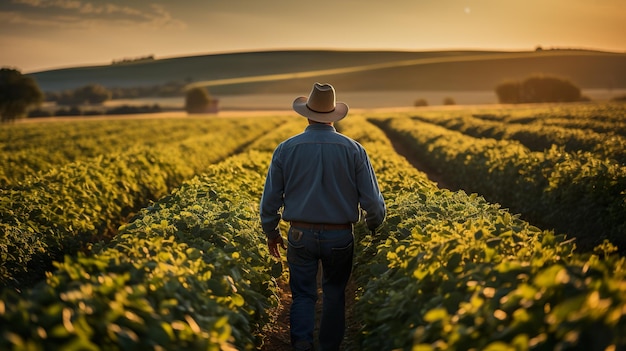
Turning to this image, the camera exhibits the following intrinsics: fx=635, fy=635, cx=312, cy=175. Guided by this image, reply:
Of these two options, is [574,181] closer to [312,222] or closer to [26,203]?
[312,222]

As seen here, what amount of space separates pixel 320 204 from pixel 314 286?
36.5 inches

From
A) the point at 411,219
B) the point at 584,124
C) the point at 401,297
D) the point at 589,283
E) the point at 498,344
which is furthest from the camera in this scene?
A: the point at 584,124

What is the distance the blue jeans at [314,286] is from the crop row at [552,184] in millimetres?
6397

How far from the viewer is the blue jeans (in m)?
6.29

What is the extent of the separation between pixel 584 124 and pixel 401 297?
100ft

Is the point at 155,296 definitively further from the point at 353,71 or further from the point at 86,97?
the point at 353,71

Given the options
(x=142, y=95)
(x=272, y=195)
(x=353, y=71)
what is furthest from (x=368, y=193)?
(x=353, y=71)

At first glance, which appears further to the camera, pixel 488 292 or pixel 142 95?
pixel 142 95

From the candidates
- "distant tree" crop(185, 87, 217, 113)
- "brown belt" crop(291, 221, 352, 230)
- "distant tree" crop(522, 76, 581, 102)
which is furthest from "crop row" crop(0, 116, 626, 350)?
"distant tree" crop(522, 76, 581, 102)

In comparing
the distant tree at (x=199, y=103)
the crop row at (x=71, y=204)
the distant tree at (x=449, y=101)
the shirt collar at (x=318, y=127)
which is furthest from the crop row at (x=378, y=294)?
the distant tree at (x=449, y=101)

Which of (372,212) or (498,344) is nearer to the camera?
(498,344)

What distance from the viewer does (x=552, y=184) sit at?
13.4 m

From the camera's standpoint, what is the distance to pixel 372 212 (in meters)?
6.34

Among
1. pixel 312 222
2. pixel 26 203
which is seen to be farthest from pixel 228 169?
pixel 312 222
